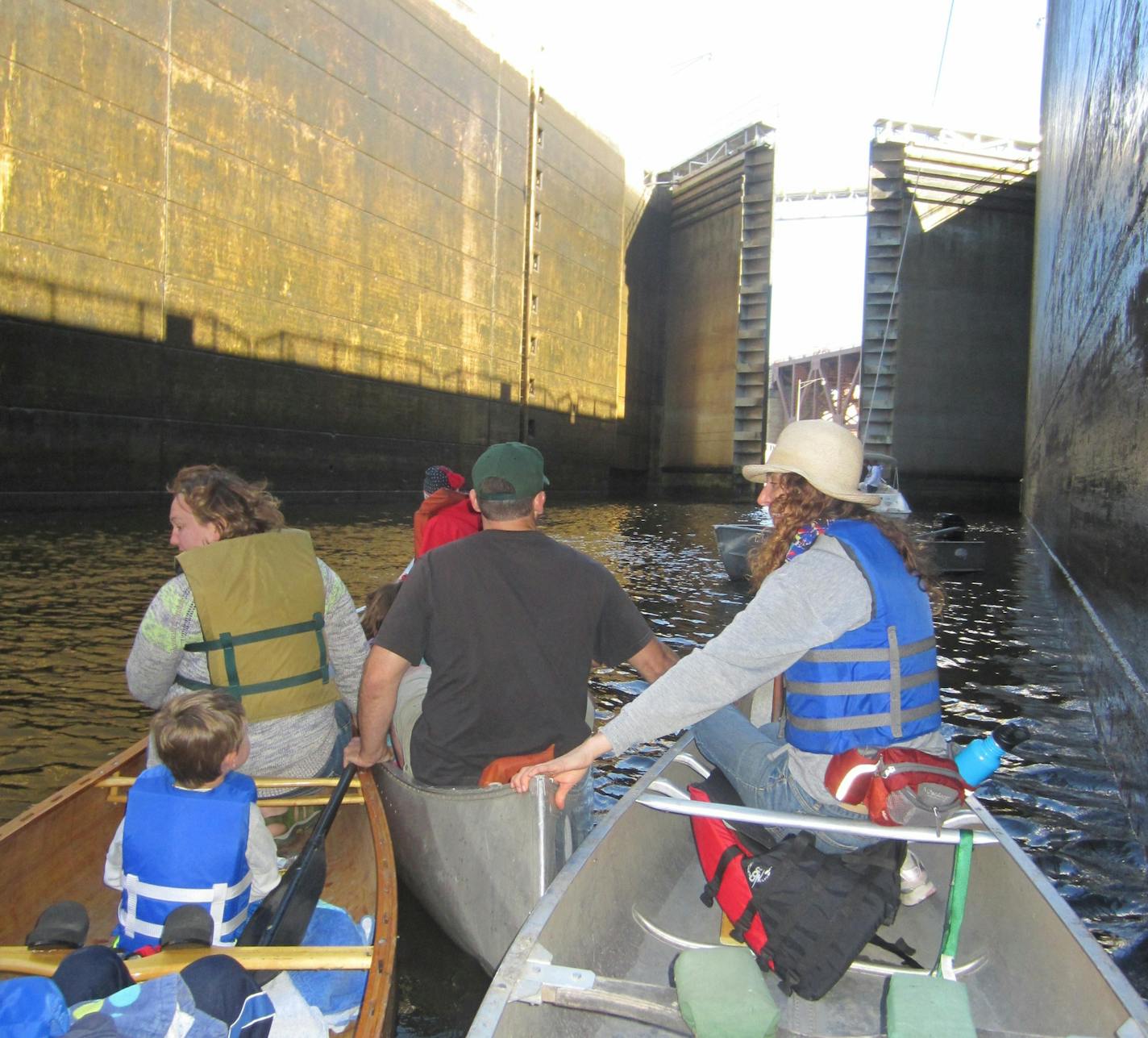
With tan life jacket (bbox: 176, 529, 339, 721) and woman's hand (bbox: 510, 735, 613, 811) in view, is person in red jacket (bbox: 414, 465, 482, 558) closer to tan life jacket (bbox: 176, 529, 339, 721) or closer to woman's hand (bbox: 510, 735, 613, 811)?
tan life jacket (bbox: 176, 529, 339, 721)

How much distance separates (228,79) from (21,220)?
244 inches

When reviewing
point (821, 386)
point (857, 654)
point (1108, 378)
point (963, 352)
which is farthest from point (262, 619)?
point (821, 386)

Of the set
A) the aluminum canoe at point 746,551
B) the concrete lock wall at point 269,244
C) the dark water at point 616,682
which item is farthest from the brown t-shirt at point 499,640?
the concrete lock wall at point 269,244

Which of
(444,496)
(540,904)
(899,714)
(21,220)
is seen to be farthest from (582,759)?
(21,220)

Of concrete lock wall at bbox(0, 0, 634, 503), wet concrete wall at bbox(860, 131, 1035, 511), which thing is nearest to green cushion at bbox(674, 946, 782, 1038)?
concrete lock wall at bbox(0, 0, 634, 503)

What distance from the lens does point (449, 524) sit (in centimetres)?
578

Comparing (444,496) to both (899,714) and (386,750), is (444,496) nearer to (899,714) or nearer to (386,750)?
(386,750)

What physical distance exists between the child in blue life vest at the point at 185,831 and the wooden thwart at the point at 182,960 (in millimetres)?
195

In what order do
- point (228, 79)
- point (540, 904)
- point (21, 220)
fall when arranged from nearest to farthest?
point (540, 904) → point (21, 220) → point (228, 79)

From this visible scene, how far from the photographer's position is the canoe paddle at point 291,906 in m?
2.57

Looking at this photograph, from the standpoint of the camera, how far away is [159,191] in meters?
18.3

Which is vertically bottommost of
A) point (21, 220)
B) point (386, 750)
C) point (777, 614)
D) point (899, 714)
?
point (386, 750)

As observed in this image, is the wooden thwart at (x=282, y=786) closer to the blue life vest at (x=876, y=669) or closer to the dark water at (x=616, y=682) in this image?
the dark water at (x=616, y=682)

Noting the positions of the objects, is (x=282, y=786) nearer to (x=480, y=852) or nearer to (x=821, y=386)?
(x=480, y=852)
